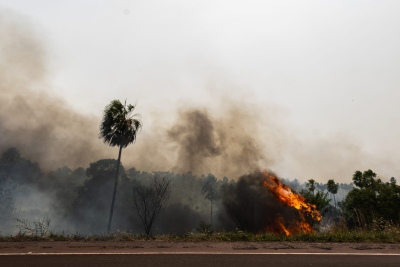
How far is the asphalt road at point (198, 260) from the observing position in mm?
6020

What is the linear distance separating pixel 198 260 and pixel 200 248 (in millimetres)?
1619

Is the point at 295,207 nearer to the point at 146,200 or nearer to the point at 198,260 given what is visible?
the point at 146,200

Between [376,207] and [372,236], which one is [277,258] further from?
[376,207]

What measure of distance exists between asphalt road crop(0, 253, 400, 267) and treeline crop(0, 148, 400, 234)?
1151 cm

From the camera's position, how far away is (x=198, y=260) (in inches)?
250

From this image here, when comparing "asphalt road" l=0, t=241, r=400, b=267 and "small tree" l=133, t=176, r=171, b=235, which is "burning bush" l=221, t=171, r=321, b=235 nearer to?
"small tree" l=133, t=176, r=171, b=235

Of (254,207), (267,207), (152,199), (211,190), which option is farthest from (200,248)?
(211,190)

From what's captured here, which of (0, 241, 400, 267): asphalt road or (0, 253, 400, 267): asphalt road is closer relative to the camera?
(0, 253, 400, 267): asphalt road

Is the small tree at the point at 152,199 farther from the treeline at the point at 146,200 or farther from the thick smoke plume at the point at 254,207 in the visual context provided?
the thick smoke plume at the point at 254,207

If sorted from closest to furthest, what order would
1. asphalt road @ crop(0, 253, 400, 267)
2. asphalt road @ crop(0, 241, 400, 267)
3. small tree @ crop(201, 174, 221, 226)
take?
1. asphalt road @ crop(0, 253, 400, 267)
2. asphalt road @ crop(0, 241, 400, 267)
3. small tree @ crop(201, 174, 221, 226)

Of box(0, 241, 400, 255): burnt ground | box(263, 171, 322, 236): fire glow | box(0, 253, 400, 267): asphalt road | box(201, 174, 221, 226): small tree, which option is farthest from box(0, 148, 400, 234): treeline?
box(0, 253, 400, 267): asphalt road

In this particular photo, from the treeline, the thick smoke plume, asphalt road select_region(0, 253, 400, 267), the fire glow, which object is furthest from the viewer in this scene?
the treeline

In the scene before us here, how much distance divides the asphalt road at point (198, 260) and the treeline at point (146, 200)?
11507 millimetres

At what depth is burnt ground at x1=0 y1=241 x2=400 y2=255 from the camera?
7.42 meters
